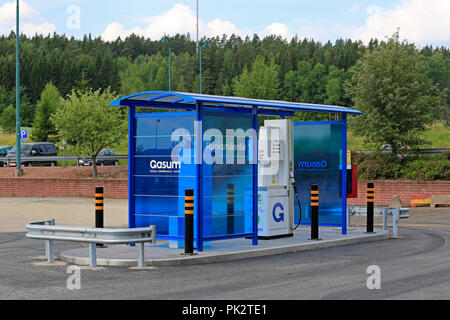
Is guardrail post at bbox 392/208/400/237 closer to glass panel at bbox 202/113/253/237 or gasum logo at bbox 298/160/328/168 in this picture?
gasum logo at bbox 298/160/328/168

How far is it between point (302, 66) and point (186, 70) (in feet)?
131

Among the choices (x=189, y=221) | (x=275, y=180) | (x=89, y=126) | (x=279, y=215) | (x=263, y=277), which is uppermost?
(x=89, y=126)

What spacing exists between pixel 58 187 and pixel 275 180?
69.1ft

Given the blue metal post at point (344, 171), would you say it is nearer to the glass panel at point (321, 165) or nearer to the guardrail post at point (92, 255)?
the glass panel at point (321, 165)

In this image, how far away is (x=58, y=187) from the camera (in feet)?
115

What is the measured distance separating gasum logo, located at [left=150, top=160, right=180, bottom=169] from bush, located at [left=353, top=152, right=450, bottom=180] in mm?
20504

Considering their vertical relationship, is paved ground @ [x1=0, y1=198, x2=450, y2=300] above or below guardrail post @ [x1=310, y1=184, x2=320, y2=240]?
below

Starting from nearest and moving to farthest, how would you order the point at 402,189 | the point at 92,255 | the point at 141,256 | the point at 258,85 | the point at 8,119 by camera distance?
1. the point at 141,256
2. the point at 92,255
3. the point at 402,189
4. the point at 8,119
5. the point at 258,85

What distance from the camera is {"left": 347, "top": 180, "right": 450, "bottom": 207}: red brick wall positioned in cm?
2964

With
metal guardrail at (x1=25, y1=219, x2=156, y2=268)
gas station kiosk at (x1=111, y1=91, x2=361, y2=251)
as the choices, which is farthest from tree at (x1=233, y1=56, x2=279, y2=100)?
metal guardrail at (x1=25, y1=219, x2=156, y2=268)

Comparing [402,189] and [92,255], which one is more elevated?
[402,189]

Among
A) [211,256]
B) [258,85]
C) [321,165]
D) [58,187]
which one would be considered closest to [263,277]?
[211,256]

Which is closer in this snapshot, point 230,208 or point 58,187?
point 230,208

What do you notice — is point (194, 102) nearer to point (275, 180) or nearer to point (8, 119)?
point (275, 180)
